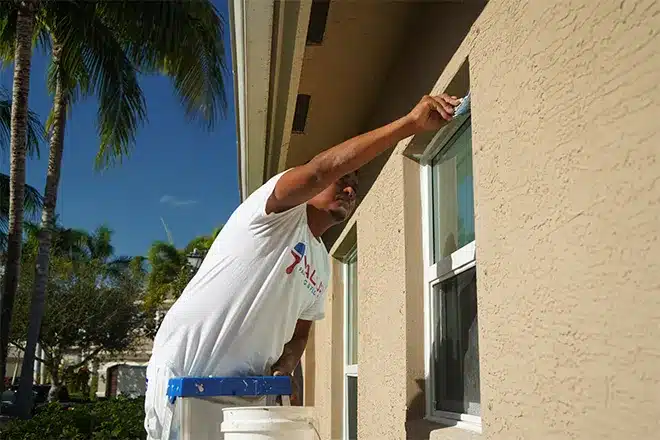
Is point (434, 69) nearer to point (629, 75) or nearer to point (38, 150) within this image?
point (629, 75)

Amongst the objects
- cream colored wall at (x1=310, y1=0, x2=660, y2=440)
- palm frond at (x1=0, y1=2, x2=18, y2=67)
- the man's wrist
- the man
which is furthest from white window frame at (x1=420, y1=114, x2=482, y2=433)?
palm frond at (x1=0, y1=2, x2=18, y2=67)

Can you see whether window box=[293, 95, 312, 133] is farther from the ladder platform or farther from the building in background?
the ladder platform

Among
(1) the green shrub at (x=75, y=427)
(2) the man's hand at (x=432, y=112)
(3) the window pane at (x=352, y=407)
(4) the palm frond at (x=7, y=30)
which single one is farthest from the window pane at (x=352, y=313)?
(4) the palm frond at (x=7, y=30)

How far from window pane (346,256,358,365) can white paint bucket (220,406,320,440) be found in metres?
3.18

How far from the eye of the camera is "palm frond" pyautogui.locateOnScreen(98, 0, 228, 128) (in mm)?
14031

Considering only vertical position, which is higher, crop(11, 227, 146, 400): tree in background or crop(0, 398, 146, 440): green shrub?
crop(11, 227, 146, 400): tree in background

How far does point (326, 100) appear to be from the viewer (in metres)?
4.33

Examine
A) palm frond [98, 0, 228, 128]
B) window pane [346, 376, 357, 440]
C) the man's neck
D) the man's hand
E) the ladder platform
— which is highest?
palm frond [98, 0, 228, 128]

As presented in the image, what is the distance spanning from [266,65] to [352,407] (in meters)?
3.01

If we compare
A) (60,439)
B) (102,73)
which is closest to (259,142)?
(60,439)

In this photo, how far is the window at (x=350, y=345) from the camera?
5355mm

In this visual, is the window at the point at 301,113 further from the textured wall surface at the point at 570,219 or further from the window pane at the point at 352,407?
the textured wall surface at the point at 570,219

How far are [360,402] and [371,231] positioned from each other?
1.02 meters

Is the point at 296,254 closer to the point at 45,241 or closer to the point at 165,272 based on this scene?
the point at 45,241
